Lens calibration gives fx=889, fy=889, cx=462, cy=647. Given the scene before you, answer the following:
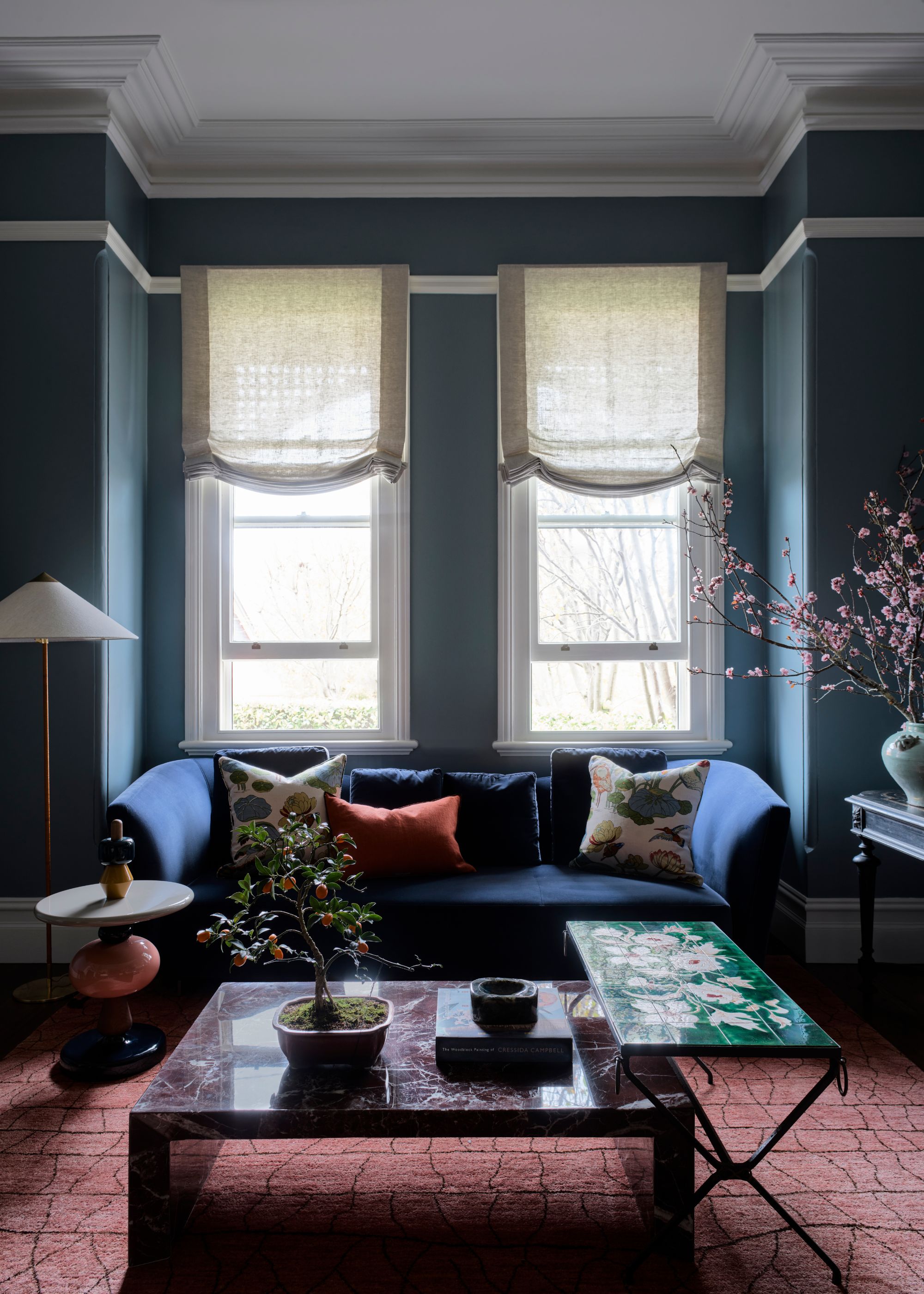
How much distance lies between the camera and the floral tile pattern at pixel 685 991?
1.82 metres

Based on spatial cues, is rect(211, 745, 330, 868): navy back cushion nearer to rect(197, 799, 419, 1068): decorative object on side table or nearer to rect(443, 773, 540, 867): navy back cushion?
rect(443, 773, 540, 867): navy back cushion

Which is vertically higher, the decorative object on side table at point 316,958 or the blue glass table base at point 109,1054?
the decorative object on side table at point 316,958

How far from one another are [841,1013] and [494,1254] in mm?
1720

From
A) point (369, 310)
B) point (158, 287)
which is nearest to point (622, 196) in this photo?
point (369, 310)

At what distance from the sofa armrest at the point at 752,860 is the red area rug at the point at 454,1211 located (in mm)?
579

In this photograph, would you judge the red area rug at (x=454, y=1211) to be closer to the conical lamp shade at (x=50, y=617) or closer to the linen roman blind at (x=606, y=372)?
the conical lamp shade at (x=50, y=617)

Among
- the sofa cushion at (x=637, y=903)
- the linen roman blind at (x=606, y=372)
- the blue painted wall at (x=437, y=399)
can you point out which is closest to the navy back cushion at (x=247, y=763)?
the blue painted wall at (x=437, y=399)

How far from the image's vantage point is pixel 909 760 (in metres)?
3.03

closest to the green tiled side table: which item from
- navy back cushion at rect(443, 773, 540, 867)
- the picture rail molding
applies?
navy back cushion at rect(443, 773, 540, 867)

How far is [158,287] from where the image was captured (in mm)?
4066

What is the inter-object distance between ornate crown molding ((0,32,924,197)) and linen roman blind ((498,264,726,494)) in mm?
433

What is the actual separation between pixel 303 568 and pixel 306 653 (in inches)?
15.5

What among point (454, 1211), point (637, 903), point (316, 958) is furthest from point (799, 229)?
point (454, 1211)

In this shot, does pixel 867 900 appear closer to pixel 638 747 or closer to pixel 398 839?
pixel 638 747
